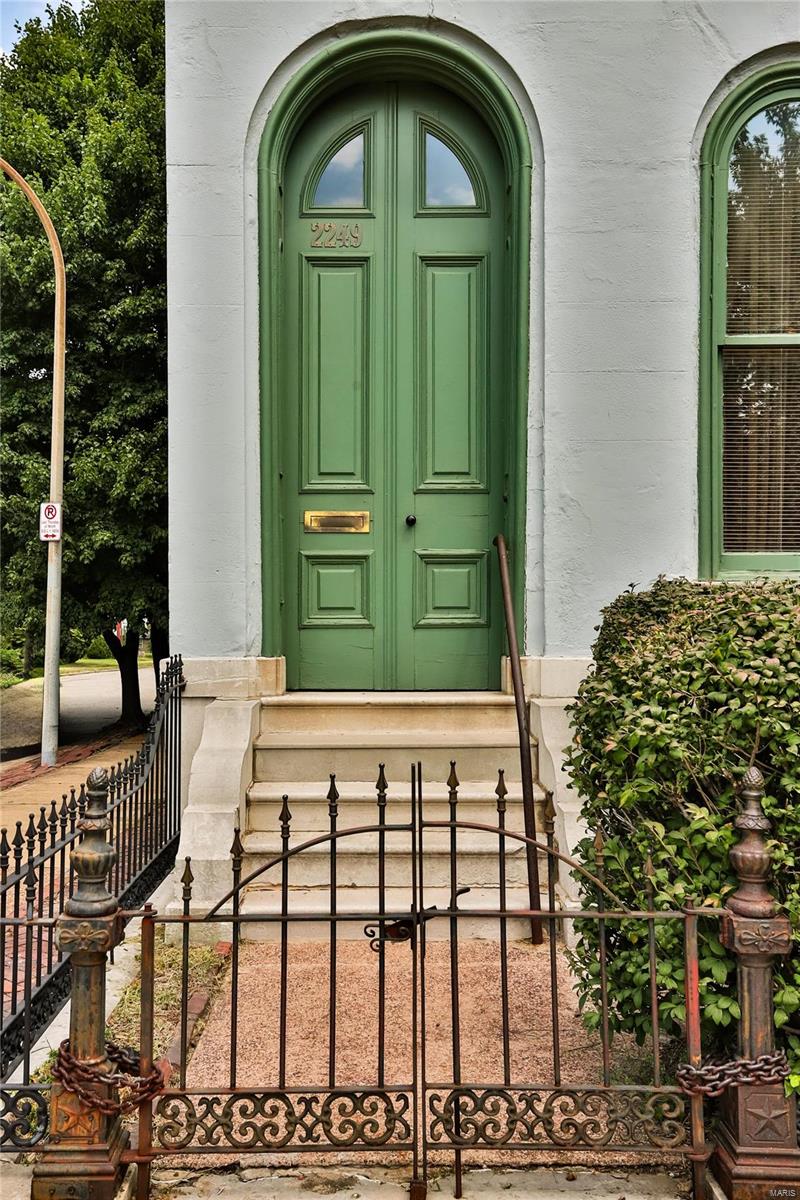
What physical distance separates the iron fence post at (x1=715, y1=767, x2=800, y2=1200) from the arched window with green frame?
3.42m

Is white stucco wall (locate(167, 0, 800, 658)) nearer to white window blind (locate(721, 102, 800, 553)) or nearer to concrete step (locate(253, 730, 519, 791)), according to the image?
white window blind (locate(721, 102, 800, 553))

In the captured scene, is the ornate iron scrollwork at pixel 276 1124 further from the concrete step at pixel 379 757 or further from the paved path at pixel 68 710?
the paved path at pixel 68 710

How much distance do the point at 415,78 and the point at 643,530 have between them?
11.3ft

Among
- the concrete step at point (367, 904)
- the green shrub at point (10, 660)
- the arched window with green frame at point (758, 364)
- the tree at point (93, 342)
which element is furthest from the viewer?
the green shrub at point (10, 660)

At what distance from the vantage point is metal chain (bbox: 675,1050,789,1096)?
2.54 m

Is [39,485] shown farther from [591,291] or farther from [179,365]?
[591,291]

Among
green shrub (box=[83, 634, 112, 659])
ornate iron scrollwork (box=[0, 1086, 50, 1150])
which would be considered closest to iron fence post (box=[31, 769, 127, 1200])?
ornate iron scrollwork (box=[0, 1086, 50, 1150])

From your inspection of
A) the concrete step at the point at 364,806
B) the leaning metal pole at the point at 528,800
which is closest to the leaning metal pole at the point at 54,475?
the concrete step at the point at 364,806

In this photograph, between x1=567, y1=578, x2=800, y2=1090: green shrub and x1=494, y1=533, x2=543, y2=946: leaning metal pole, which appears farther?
x1=494, y1=533, x2=543, y2=946: leaning metal pole

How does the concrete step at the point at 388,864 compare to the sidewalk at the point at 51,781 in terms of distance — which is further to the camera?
the sidewalk at the point at 51,781

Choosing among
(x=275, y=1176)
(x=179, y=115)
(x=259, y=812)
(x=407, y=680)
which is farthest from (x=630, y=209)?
(x=275, y=1176)

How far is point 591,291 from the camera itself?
18.5 ft

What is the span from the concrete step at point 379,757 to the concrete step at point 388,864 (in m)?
0.54

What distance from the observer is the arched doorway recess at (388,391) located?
19.6 feet
